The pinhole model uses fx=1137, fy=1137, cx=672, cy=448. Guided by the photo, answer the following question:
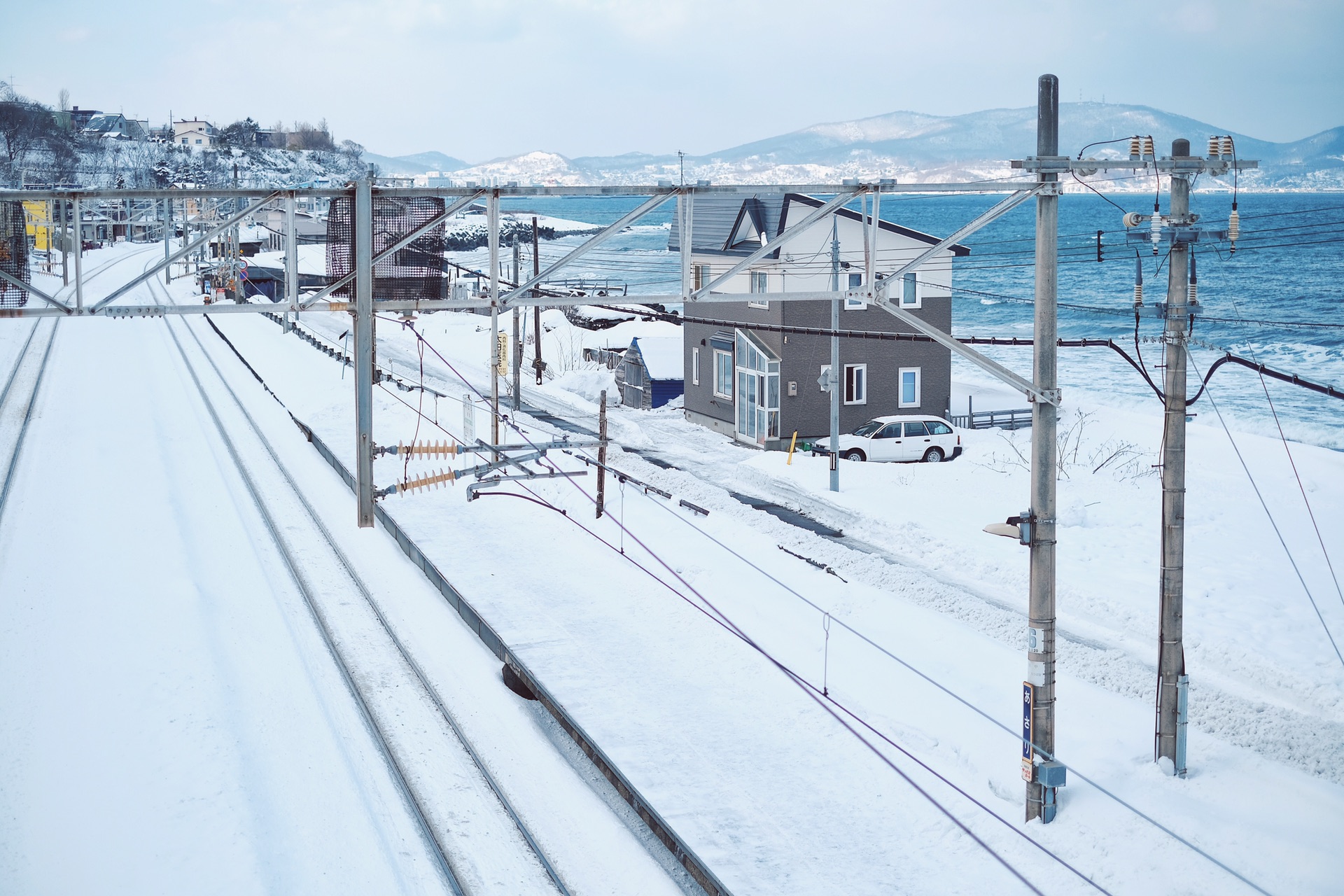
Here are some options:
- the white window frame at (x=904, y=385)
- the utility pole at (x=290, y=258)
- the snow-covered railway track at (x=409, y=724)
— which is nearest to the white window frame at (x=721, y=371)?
the white window frame at (x=904, y=385)

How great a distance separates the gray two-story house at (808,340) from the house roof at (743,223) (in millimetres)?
44

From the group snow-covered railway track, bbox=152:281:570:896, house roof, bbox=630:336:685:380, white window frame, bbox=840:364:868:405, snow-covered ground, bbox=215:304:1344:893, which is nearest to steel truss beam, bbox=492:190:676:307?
snow-covered ground, bbox=215:304:1344:893

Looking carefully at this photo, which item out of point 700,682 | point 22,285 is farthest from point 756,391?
point 22,285

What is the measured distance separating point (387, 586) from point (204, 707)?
16.9 ft

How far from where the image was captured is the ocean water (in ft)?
159

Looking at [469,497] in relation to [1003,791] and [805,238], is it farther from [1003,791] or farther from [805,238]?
[805,238]

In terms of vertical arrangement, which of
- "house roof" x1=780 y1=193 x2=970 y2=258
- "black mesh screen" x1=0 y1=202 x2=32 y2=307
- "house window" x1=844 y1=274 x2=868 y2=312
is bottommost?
"black mesh screen" x1=0 y1=202 x2=32 y2=307

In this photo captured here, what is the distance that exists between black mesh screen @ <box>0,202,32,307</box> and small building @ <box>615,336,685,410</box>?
29133mm

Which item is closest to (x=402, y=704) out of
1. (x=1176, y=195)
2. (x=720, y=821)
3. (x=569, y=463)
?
(x=720, y=821)

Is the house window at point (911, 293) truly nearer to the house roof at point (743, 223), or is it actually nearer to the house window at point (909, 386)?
the house roof at point (743, 223)

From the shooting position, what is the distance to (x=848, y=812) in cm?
1061

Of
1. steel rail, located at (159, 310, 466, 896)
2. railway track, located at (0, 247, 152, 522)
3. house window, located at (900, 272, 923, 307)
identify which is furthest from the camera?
house window, located at (900, 272, 923, 307)

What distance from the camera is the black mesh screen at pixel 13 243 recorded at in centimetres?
1150

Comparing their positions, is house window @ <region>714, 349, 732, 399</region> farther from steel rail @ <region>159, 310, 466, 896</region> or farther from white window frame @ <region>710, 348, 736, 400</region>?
steel rail @ <region>159, 310, 466, 896</region>
